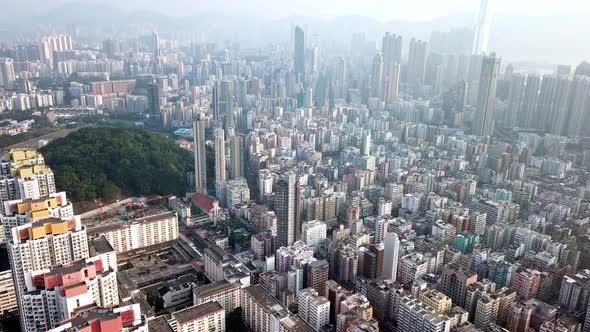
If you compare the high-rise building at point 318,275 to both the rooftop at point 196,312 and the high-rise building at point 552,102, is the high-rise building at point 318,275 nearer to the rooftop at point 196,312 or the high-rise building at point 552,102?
the rooftop at point 196,312

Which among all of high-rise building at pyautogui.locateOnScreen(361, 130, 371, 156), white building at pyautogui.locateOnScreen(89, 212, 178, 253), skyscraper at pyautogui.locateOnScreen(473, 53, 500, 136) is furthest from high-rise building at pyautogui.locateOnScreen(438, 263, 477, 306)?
skyscraper at pyautogui.locateOnScreen(473, 53, 500, 136)

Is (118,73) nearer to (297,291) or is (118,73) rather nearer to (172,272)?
(172,272)

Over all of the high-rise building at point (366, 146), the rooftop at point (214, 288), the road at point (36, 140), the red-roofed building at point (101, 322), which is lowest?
the rooftop at point (214, 288)

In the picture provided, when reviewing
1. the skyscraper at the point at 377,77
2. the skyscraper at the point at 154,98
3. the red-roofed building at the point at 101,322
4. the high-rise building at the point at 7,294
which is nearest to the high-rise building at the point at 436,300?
the red-roofed building at the point at 101,322

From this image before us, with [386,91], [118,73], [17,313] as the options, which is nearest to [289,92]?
[386,91]

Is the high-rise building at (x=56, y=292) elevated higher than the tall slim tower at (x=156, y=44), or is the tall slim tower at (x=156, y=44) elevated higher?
the tall slim tower at (x=156, y=44)

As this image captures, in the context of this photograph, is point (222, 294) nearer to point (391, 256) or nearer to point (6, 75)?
point (391, 256)

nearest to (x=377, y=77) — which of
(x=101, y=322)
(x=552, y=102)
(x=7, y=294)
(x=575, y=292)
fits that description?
(x=552, y=102)
